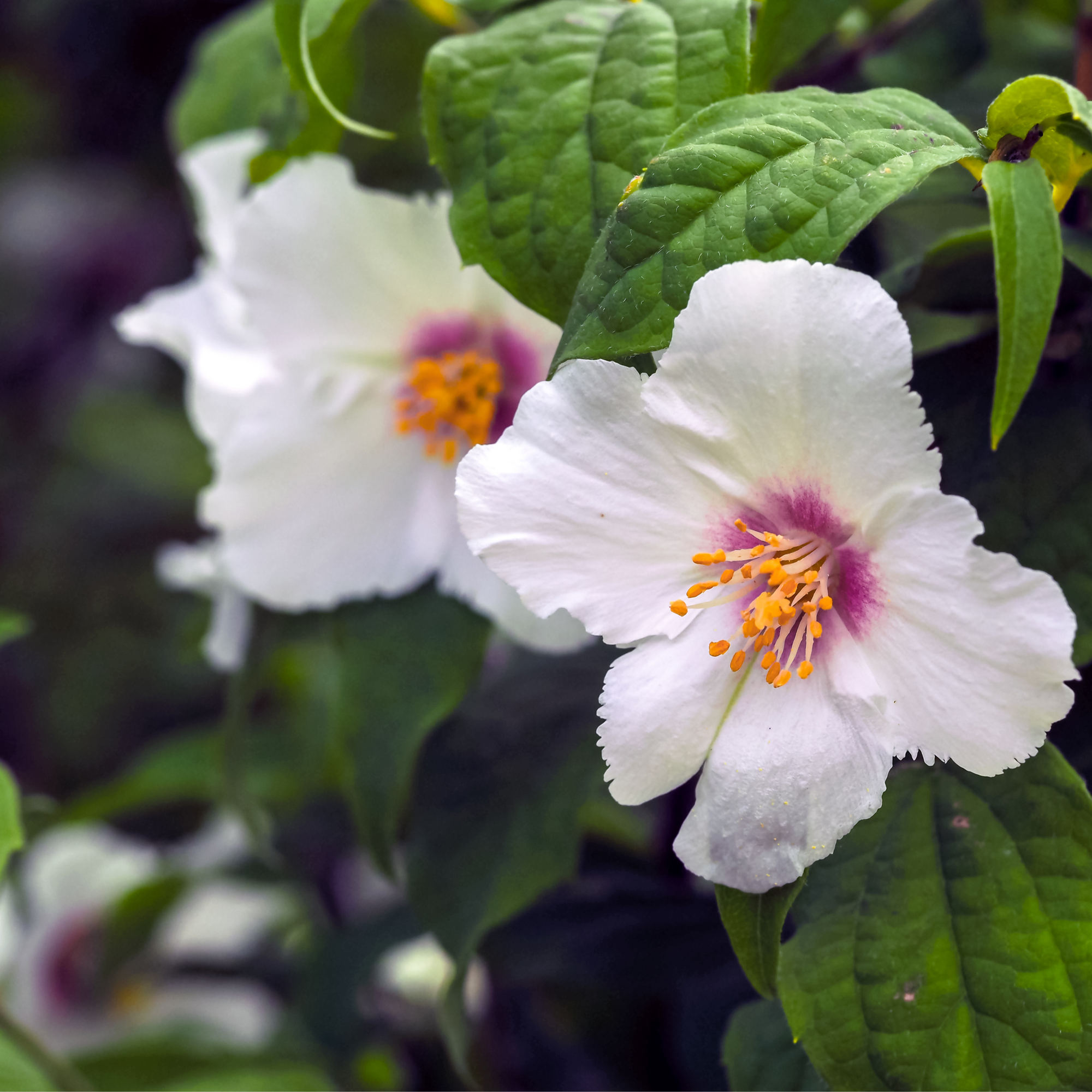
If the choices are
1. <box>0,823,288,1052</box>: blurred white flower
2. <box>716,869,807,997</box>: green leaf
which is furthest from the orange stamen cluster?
<box>0,823,288,1052</box>: blurred white flower

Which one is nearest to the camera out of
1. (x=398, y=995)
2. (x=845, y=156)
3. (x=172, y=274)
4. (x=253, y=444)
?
(x=845, y=156)

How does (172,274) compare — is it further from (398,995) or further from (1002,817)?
(1002,817)

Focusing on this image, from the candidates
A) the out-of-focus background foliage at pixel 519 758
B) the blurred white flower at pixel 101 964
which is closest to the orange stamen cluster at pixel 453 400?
the out-of-focus background foliage at pixel 519 758

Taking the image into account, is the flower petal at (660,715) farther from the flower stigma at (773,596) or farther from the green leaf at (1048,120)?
the green leaf at (1048,120)

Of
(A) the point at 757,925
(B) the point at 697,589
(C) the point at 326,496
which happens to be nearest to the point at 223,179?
(C) the point at 326,496

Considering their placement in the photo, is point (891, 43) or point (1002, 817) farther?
point (891, 43)

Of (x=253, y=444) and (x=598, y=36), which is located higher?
(x=598, y=36)

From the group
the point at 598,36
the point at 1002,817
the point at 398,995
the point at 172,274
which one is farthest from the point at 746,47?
A: the point at 172,274
